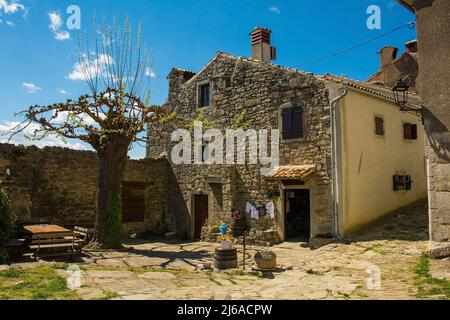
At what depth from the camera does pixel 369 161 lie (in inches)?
494

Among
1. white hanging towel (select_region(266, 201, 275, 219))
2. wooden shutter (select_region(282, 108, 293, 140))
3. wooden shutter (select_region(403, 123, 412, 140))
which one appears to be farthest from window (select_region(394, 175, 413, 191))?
white hanging towel (select_region(266, 201, 275, 219))

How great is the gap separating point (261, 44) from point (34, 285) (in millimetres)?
12719

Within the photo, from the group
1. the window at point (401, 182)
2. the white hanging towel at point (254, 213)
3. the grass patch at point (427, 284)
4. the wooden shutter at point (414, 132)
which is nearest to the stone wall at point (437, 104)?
the grass patch at point (427, 284)

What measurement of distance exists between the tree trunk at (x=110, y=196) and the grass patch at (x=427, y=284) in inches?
320

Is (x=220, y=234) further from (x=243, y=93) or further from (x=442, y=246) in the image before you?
(x=442, y=246)

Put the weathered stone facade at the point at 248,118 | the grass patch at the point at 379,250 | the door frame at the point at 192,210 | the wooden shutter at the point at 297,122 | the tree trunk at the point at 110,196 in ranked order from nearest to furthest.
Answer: the grass patch at the point at 379,250 < the tree trunk at the point at 110,196 < the weathered stone facade at the point at 248,118 < the wooden shutter at the point at 297,122 < the door frame at the point at 192,210

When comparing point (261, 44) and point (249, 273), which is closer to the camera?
point (249, 273)

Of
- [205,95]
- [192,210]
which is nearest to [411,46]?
[205,95]

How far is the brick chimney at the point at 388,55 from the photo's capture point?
21.2 meters

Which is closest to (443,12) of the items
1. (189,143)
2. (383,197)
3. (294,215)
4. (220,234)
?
(383,197)

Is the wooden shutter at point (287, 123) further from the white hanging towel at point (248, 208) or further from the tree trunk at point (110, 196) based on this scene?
the tree trunk at point (110, 196)

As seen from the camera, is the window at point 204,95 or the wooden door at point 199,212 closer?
the wooden door at point 199,212

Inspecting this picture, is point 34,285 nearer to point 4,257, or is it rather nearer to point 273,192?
point 4,257
